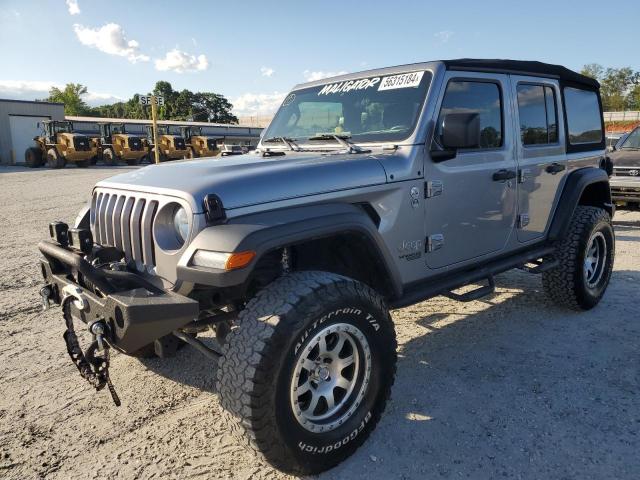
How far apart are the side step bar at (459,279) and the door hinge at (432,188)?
1.89 ft

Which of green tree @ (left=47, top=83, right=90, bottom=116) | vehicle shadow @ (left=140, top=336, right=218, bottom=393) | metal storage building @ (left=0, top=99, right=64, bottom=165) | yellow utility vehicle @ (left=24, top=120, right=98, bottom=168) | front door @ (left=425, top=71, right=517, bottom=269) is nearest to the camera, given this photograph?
front door @ (left=425, top=71, right=517, bottom=269)

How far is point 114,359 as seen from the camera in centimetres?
391

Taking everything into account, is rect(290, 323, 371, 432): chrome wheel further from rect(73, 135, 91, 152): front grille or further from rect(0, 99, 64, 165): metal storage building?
rect(0, 99, 64, 165): metal storage building

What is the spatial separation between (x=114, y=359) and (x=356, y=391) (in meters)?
2.17

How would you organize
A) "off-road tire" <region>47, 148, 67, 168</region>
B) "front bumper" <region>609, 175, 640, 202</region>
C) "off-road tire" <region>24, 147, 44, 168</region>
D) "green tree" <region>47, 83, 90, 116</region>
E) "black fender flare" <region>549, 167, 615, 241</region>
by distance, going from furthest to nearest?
"green tree" <region>47, 83, 90, 116</region> → "off-road tire" <region>24, 147, 44, 168</region> → "off-road tire" <region>47, 148, 67, 168</region> → "front bumper" <region>609, 175, 640, 202</region> → "black fender flare" <region>549, 167, 615, 241</region>

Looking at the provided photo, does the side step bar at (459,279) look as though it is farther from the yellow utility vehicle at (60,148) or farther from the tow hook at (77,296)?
the yellow utility vehicle at (60,148)

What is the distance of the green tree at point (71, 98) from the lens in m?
73.1

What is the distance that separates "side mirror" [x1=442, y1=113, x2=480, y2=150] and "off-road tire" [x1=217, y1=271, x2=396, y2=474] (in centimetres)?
108

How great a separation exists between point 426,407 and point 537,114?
261 centimetres

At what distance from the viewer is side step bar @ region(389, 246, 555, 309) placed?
3.20m

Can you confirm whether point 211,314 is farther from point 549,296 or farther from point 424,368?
point 549,296

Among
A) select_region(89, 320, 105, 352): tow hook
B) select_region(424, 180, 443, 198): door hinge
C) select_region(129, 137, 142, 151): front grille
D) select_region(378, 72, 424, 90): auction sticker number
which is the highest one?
select_region(129, 137, 142, 151): front grille

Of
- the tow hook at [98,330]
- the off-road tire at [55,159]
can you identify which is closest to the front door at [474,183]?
the tow hook at [98,330]

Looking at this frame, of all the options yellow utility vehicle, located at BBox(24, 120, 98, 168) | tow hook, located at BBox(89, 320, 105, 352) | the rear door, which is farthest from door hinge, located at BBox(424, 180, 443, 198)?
yellow utility vehicle, located at BBox(24, 120, 98, 168)
